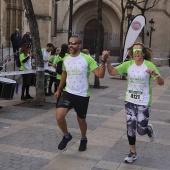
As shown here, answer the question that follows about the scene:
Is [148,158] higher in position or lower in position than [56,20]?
lower

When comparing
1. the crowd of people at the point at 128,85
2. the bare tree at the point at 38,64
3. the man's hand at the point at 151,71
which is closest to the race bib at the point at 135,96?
the crowd of people at the point at 128,85

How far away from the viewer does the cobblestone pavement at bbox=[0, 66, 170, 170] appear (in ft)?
17.6

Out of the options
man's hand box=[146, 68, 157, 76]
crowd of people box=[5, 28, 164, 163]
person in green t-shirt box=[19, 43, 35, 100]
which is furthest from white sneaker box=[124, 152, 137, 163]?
person in green t-shirt box=[19, 43, 35, 100]

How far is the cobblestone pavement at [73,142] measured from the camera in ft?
17.6

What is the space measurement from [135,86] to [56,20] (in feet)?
115

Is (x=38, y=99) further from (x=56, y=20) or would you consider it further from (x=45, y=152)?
(x=56, y=20)

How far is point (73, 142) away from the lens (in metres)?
6.55

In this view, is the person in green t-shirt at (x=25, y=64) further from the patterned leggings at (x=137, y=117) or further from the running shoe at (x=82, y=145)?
the patterned leggings at (x=137, y=117)

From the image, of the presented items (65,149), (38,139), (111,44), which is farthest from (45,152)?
(111,44)

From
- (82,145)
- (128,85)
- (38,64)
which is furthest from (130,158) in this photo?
(38,64)

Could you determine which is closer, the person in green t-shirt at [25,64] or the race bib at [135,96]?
the race bib at [135,96]

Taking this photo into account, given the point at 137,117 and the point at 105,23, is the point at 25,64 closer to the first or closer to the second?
the point at 137,117

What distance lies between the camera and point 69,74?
5.77 meters

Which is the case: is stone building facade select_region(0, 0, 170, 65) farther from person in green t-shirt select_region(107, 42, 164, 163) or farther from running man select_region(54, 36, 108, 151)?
person in green t-shirt select_region(107, 42, 164, 163)
